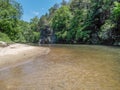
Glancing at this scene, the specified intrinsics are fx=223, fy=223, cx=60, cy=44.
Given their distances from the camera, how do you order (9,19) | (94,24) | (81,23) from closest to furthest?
(9,19), (94,24), (81,23)

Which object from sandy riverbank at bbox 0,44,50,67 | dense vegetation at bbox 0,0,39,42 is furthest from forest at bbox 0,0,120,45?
sandy riverbank at bbox 0,44,50,67

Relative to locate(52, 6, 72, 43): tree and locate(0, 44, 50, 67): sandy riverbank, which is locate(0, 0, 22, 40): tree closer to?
locate(0, 44, 50, 67): sandy riverbank

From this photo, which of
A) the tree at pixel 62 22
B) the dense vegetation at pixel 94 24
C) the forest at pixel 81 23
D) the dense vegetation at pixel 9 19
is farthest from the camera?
the tree at pixel 62 22

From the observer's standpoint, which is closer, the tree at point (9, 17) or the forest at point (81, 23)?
the tree at point (9, 17)

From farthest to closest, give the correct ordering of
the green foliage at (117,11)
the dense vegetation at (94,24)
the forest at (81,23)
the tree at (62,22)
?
the tree at (62,22) < the dense vegetation at (94,24) < the green foliage at (117,11) < the forest at (81,23)

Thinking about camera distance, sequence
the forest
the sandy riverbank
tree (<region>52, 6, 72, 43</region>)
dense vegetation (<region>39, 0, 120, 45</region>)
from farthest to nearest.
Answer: tree (<region>52, 6, 72, 43</region>), dense vegetation (<region>39, 0, 120, 45</region>), the forest, the sandy riverbank

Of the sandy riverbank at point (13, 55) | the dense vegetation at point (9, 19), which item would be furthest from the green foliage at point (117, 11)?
the sandy riverbank at point (13, 55)

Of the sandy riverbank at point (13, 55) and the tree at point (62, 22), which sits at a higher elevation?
the tree at point (62, 22)

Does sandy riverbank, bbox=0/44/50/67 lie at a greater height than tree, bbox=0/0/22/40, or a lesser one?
lesser

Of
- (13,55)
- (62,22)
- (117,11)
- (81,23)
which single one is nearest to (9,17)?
(117,11)

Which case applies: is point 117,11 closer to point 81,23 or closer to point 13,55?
point 81,23

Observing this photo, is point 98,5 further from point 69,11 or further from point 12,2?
point 69,11

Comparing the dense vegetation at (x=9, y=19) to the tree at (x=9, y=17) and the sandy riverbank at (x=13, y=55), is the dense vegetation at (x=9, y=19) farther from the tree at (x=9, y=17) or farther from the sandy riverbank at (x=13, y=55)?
the sandy riverbank at (x=13, y=55)

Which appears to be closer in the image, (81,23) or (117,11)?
(117,11)
